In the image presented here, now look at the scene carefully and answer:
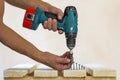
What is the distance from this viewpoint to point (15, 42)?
0.81 metres

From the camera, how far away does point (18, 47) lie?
2.68ft

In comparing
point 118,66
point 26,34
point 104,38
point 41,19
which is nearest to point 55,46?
point 26,34

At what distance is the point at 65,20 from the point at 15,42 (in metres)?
0.20

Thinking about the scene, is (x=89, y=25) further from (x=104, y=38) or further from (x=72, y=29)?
(x=72, y=29)

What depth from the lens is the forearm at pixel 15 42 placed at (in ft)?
2.61

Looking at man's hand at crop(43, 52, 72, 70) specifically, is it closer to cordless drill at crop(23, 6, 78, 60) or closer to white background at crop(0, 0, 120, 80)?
cordless drill at crop(23, 6, 78, 60)

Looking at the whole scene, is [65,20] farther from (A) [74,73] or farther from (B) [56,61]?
(A) [74,73]

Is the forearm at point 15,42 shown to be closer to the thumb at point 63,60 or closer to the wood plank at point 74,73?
the thumb at point 63,60

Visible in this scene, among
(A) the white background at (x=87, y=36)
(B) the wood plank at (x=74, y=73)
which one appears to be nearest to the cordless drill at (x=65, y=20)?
(B) the wood plank at (x=74, y=73)

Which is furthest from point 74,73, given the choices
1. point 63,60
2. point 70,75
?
point 63,60

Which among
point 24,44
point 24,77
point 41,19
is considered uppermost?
point 41,19

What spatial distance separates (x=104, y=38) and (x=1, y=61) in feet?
2.35

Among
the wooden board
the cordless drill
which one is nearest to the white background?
the wooden board

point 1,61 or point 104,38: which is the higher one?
point 104,38
